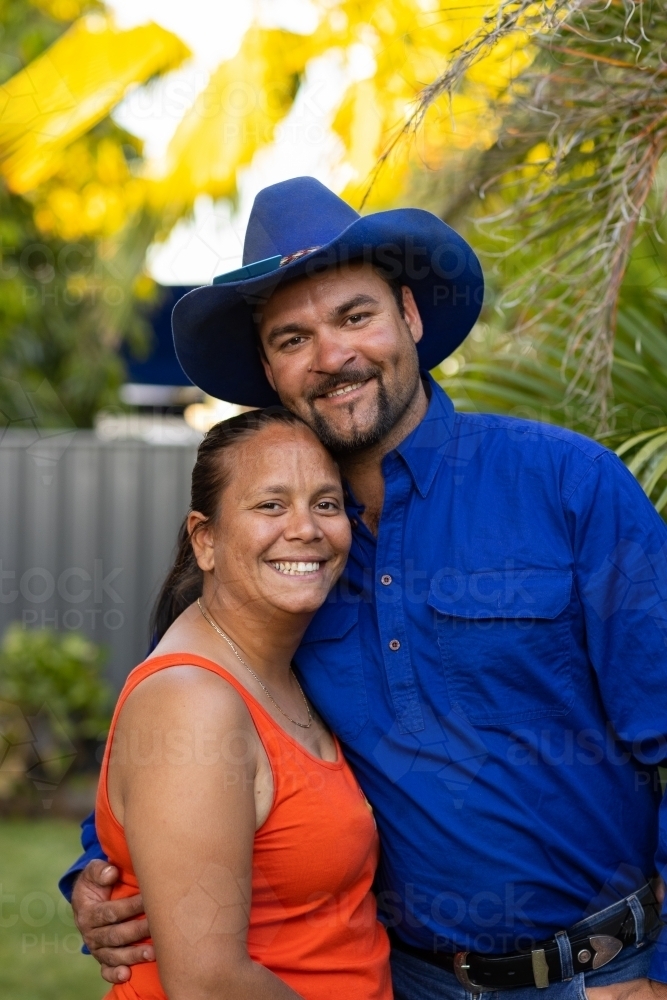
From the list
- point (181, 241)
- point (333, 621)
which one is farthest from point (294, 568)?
point (181, 241)

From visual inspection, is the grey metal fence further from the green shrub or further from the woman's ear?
the woman's ear

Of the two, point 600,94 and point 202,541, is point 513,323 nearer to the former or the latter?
point 600,94

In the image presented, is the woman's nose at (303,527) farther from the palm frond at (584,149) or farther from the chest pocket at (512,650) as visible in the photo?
the palm frond at (584,149)

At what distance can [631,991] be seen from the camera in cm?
181

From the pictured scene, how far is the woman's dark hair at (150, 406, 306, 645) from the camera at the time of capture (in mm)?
1965

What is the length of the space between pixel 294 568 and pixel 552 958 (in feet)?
2.63

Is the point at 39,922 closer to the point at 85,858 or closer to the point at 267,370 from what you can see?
the point at 85,858

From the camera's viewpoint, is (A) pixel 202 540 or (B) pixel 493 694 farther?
(A) pixel 202 540

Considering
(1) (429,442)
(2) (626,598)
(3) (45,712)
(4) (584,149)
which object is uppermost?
(4) (584,149)

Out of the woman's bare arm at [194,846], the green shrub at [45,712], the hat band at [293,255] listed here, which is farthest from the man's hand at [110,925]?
the green shrub at [45,712]

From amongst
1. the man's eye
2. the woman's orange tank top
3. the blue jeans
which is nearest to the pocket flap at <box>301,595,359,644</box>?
the woman's orange tank top

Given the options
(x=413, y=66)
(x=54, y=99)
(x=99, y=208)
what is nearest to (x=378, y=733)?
(x=413, y=66)

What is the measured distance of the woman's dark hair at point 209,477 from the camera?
1.96 meters

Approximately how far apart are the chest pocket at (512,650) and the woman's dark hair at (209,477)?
46 cm
